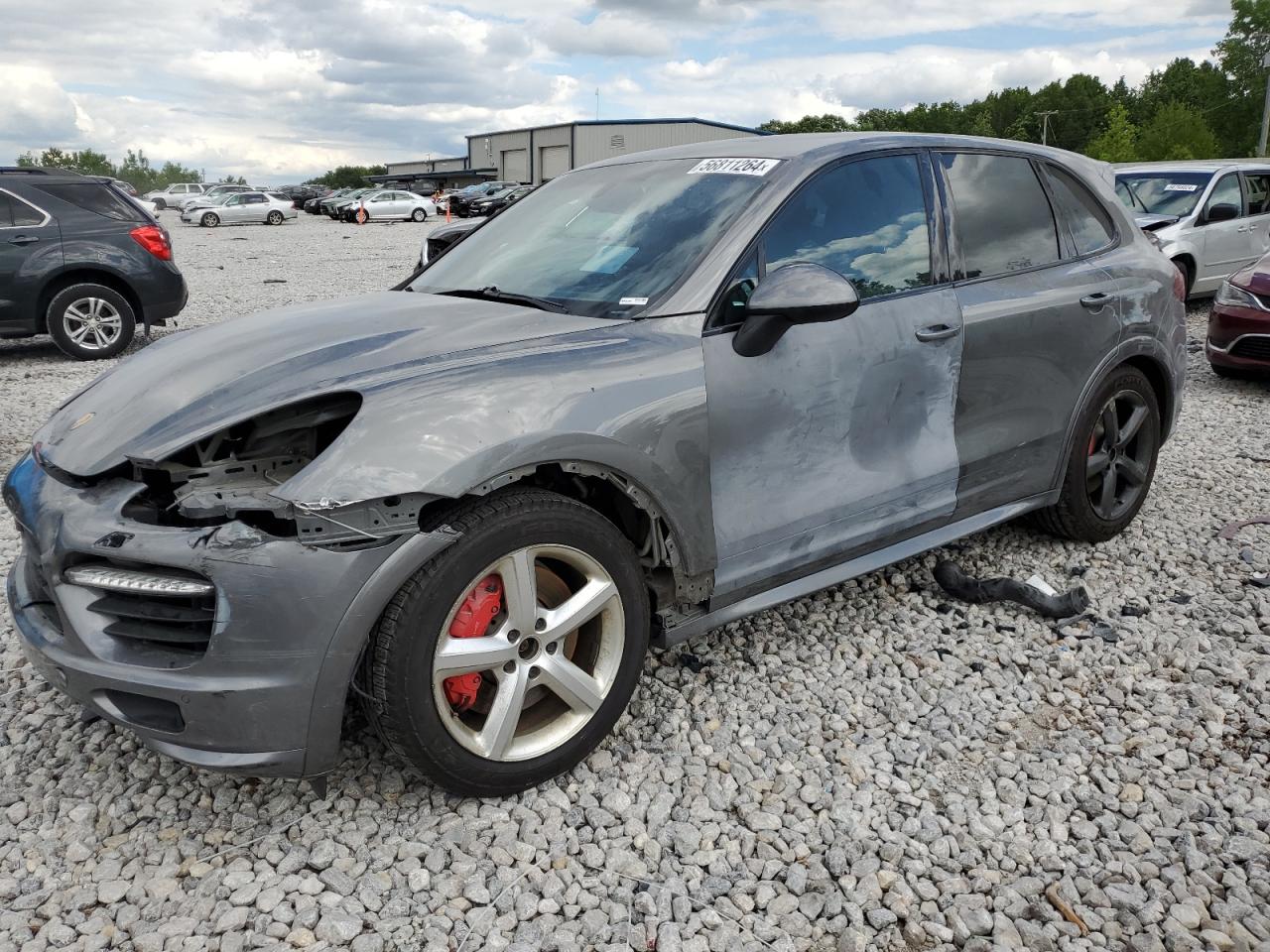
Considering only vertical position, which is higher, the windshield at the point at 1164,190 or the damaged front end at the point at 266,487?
the windshield at the point at 1164,190

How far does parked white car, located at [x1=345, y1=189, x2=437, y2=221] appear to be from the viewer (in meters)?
41.1

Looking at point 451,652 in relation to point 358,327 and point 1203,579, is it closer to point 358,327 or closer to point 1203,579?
point 358,327

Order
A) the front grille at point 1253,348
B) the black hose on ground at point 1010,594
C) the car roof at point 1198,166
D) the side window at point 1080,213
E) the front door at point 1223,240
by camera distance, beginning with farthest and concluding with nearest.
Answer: the car roof at point 1198,166 < the front door at point 1223,240 < the front grille at point 1253,348 < the side window at point 1080,213 < the black hose on ground at point 1010,594

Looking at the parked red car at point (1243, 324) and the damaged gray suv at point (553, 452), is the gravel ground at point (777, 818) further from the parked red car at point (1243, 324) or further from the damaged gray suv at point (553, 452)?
the parked red car at point (1243, 324)

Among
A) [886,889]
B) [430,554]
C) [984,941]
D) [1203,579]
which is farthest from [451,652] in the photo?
[1203,579]

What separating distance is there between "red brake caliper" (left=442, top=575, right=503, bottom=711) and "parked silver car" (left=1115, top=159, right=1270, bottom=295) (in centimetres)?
987

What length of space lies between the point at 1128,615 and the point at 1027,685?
78cm

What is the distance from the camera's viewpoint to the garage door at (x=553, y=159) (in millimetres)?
72875

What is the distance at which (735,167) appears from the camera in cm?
330

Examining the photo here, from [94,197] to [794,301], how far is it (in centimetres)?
891

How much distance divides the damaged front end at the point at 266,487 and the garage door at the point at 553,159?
237 ft

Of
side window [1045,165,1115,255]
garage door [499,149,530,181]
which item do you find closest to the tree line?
garage door [499,149,530,181]

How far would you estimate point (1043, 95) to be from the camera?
103 meters


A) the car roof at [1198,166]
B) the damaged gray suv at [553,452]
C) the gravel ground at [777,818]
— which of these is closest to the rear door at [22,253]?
the gravel ground at [777,818]
